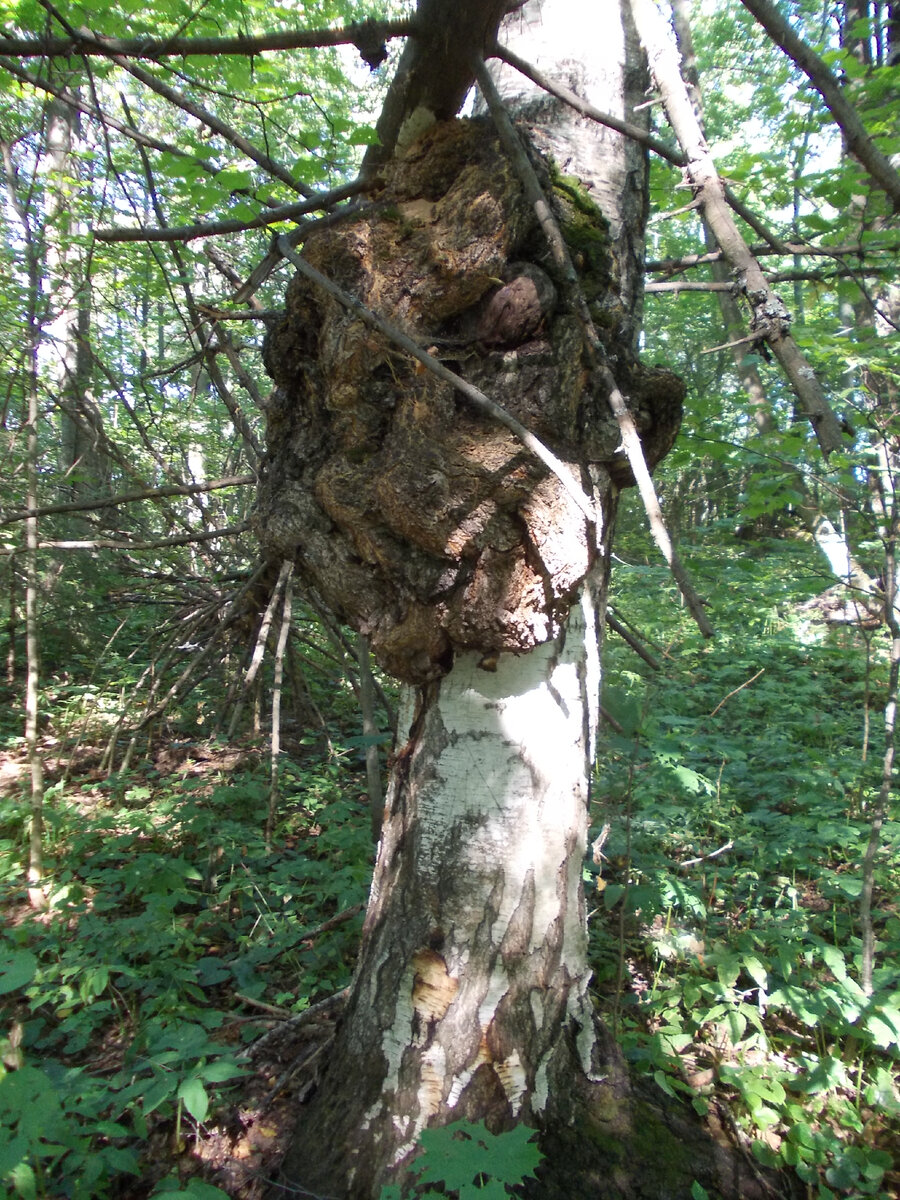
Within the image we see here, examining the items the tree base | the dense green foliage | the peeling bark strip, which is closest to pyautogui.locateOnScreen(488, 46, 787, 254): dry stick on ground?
the dense green foliage

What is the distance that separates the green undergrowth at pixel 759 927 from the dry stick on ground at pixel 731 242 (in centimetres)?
99

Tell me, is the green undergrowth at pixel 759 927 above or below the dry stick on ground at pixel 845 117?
below

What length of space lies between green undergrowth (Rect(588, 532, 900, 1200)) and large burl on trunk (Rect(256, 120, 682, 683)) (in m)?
0.60

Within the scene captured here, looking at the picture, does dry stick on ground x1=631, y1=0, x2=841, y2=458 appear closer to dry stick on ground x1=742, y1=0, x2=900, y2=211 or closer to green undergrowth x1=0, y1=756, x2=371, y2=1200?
dry stick on ground x1=742, y1=0, x2=900, y2=211

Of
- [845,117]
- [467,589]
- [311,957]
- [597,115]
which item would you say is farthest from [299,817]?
[845,117]

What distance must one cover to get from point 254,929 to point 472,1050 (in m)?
1.38

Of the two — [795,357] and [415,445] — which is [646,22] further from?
[415,445]

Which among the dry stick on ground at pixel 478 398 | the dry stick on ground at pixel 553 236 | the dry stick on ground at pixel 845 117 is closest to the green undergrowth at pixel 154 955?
the dry stick on ground at pixel 478 398

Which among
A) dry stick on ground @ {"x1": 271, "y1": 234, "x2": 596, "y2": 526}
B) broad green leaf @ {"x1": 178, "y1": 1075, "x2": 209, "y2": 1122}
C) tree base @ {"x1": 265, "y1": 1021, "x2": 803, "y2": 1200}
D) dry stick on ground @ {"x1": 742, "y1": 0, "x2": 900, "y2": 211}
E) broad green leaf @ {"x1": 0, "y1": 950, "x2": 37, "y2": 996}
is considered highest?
dry stick on ground @ {"x1": 742, "y1": 0, "x2": 900, "y2": 211}

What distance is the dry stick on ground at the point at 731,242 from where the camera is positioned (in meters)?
1.08

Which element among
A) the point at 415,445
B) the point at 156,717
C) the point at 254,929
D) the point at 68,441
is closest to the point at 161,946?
the point at 254,929

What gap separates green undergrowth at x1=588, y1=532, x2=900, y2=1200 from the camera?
2.03 m

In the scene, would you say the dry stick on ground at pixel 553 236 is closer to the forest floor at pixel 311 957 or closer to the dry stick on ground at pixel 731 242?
the dry stick on ground at pixel 731 242

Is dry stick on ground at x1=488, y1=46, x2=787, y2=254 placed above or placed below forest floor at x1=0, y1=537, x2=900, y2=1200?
above
